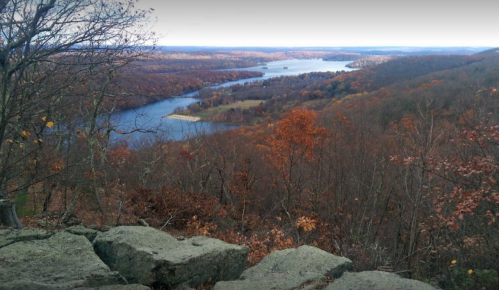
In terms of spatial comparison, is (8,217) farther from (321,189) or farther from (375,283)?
(321,189)

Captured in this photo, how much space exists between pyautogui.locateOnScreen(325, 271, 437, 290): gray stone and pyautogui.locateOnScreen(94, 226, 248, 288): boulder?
170cm

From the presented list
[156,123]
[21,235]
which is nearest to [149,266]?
[21,235]

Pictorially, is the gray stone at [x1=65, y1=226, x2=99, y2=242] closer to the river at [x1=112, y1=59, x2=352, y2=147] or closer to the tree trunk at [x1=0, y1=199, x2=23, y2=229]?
the tree trunk at [x1=0, y1=199, x2=23, y2=229]

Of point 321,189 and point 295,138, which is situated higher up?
point 295,138

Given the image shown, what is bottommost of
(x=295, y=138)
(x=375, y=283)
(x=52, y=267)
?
(x=295, y=138)

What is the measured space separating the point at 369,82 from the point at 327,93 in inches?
342

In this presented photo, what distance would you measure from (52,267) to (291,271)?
3.43 m

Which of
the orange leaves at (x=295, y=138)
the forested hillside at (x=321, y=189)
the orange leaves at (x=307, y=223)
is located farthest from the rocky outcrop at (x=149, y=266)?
the orange leaves at (x=295, y=138)

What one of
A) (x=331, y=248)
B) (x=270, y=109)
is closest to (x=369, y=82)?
(x=270, y=109)

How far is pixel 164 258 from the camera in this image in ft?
16.4

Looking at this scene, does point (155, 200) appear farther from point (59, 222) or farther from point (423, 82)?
point (423, 82)

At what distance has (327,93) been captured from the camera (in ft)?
237

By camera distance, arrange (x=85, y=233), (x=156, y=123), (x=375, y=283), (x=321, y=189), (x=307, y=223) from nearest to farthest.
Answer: (x=375, y=283) → (x=85, y=233) → (x=307, y=223) → (x=156, y=123) → (x=321, y=189)

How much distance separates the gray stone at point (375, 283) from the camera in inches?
184
